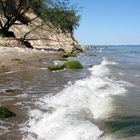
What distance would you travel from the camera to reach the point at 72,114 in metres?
12.6

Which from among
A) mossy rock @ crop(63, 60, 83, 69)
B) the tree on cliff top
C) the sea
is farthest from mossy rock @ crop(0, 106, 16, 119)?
the tree on cliff top

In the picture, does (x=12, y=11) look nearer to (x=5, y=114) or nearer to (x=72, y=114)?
(x=5, y=114)

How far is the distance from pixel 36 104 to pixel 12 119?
2.42 m

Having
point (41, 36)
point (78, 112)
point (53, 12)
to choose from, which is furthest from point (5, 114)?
point (41, 36)

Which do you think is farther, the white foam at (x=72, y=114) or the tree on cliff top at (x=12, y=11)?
the tree on cliff top at (x=12, y=11)

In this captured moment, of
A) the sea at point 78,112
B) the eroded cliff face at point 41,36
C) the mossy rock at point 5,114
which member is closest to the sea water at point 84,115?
the sea at point 78,112

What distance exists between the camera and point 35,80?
22.3m

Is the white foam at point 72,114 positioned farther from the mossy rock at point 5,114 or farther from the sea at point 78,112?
the mossy rock at point 5,114

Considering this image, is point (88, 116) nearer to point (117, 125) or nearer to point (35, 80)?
point (117, 125)

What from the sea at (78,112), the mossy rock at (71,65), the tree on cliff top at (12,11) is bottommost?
the mossy rock at (71,65)

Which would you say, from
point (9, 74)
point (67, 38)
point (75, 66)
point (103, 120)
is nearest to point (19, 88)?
point (9, 74)

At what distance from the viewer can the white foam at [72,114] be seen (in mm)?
10161

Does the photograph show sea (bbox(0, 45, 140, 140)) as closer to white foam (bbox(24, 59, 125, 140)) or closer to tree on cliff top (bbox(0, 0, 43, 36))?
white foam (bbox(24, 59, 125, 140))

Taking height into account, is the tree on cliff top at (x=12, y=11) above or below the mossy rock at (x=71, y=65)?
above
